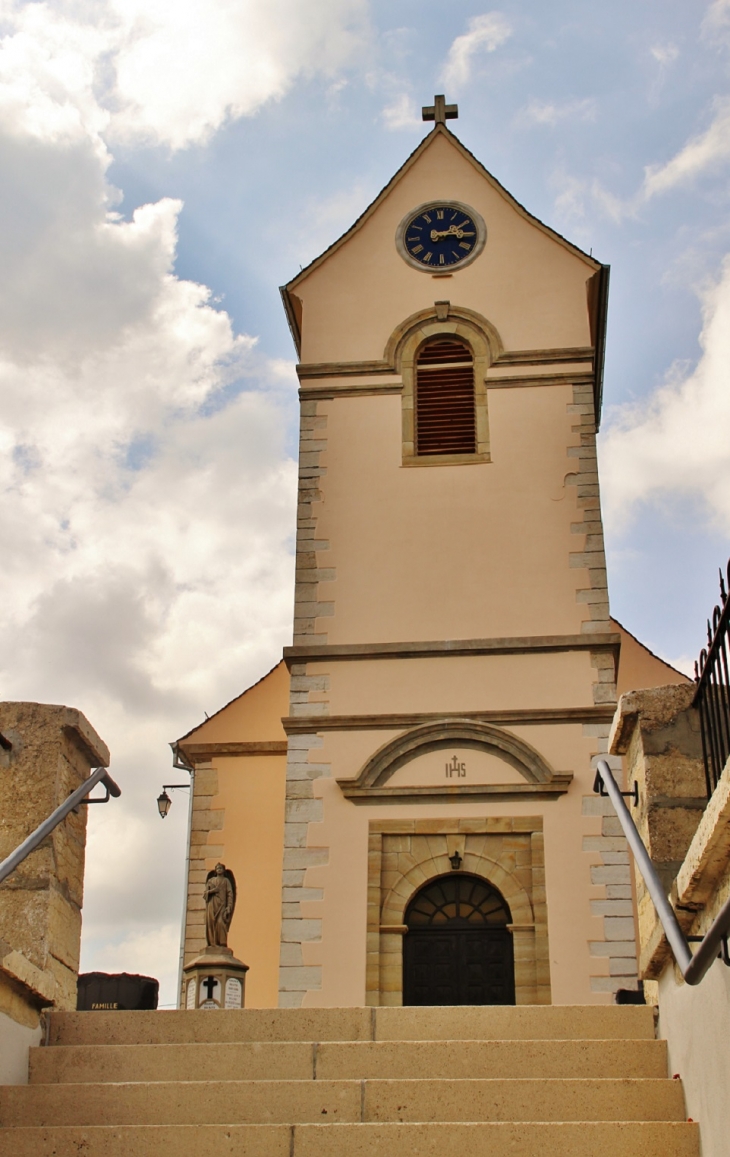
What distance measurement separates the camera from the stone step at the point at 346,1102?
5.54 m

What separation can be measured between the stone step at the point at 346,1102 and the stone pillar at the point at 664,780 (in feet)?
2.49

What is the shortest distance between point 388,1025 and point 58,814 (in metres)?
1.85

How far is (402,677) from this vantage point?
14.5 metres

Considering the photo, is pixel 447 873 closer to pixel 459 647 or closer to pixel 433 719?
pixel 433 719

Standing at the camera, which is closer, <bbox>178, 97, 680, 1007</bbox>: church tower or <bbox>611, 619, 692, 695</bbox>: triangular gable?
<bbox>178, 97, 680, 1007</bbox>: church tower

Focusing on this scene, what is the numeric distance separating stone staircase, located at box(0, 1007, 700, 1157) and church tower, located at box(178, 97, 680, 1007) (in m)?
→ 6.45

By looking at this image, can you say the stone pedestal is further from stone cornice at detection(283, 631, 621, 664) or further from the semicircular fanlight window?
stone cornice at detection(283, 631, 621, 664)

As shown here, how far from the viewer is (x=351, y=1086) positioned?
18.6ft

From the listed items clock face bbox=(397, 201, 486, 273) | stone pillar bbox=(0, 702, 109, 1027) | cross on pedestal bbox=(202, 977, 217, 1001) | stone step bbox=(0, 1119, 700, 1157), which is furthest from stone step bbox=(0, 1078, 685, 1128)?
clock face bbox=(397, 201, 486, 273)

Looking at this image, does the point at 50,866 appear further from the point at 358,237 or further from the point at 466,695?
the point at 358,237

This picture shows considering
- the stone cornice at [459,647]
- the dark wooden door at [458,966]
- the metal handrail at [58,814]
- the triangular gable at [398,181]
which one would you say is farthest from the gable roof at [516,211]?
the metal handrail at [58,814]

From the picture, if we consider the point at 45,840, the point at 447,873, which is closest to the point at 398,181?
the point at 447,873

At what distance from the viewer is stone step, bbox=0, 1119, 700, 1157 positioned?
205 inches

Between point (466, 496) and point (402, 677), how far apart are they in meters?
2.31
